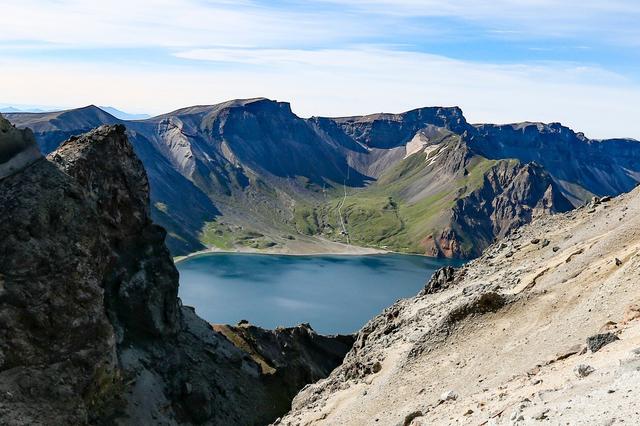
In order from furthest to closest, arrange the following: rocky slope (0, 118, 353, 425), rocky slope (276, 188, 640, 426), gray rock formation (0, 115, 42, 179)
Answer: gray rock formation (0, 115, 42, 179)
rocky slope (0, 118, 353, 425)
rocky slope (276, 188, 640, 426)

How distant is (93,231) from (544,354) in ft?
149

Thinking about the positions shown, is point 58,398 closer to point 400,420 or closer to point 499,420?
point 400,420

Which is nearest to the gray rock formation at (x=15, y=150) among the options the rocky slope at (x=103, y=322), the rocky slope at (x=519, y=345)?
the rocky slope at (x=103, y=322)

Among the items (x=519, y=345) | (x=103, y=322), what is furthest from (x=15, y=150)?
(x=519, y=345)

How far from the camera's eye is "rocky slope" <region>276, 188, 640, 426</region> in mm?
26375

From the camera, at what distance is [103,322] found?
5872 centimetres

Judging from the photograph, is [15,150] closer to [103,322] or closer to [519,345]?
[103,322]

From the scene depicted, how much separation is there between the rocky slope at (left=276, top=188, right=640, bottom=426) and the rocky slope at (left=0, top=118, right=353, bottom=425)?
58.7 feet

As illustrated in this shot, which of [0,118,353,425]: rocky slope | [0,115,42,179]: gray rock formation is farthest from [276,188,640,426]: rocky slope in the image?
[0,115,42,179]: gray rock formation

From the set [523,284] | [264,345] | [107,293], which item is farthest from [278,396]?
[523,284]

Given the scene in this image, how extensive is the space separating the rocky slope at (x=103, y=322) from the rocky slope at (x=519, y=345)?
58.7 ft

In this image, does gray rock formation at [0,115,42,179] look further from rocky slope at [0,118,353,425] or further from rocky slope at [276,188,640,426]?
rocky slope at [276,188,640,426]

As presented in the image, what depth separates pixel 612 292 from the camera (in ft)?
130

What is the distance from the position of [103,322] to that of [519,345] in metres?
39.6
